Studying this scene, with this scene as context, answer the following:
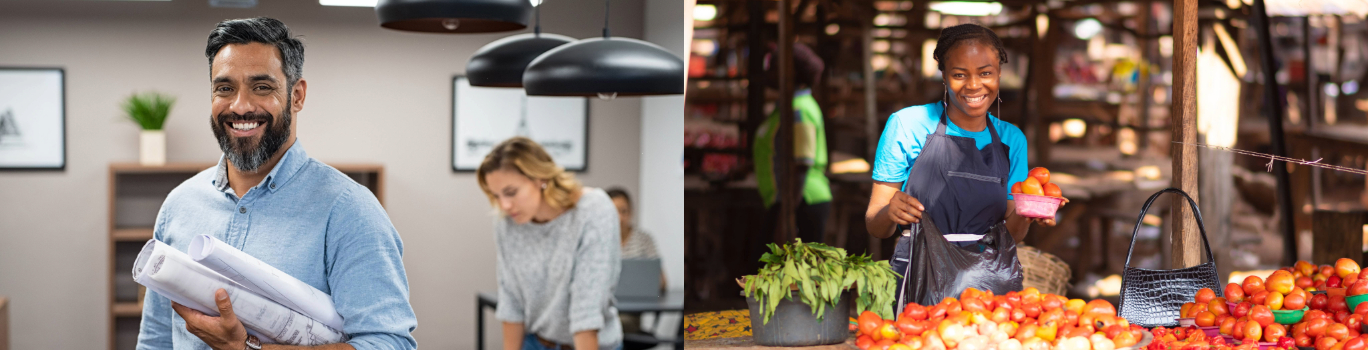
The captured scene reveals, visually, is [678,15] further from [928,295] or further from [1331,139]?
[1331,139]

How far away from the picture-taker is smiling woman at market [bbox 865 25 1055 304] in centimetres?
247

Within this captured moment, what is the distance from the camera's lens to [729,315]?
2.88 metres

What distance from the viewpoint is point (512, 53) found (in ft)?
7.25

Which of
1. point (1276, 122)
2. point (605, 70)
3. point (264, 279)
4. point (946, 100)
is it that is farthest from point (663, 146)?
point (1276, 122)

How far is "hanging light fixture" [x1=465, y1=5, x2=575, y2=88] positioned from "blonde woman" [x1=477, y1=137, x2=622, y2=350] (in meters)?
0.16

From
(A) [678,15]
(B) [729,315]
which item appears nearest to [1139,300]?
(B) [729,315]

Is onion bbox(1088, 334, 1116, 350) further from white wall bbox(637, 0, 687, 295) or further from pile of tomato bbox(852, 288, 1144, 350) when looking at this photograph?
white wall bbox(637, 0, 687, 295)

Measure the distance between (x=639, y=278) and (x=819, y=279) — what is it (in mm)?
450

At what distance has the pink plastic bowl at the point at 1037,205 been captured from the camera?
7.86 feet

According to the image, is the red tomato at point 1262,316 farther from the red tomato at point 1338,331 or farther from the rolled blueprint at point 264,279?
the rolled blueprint at point 264,279

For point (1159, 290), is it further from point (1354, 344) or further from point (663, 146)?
point (663, 146)

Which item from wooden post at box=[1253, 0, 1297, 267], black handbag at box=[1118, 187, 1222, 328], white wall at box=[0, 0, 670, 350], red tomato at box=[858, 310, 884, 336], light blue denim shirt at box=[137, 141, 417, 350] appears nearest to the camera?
light blue denim shirt at box=[137, 141, 417, 350]

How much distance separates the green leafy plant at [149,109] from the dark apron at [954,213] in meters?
1.78

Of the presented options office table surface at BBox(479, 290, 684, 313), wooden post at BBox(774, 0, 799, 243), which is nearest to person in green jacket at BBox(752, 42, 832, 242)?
wooden post at BBox(774, 0, 799, 243)
